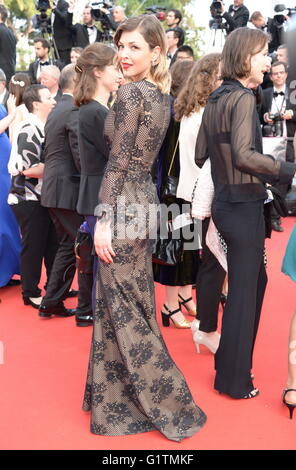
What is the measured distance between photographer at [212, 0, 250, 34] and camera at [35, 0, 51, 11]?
9.64 ft

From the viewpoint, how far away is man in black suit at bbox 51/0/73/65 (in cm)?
1036

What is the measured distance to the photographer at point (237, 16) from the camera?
9.98 metres

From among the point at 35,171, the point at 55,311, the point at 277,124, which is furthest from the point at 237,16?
the point at 55,311

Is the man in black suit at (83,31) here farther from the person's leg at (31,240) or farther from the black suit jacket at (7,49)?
the person's leg at (31,240)

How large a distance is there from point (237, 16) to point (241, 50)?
782 cm

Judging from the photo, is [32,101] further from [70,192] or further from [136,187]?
[136,187]

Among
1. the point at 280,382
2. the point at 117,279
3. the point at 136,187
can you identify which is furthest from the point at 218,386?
the point at 136,187

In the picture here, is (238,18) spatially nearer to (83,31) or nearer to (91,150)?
(83,31)

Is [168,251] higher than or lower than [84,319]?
higher

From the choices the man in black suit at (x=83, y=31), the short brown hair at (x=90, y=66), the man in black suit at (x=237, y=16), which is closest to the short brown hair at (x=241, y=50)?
the short brown hair at (x=90, y=66)

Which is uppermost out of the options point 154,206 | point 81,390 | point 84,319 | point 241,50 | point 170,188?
point 241,50

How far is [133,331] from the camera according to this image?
2.62m

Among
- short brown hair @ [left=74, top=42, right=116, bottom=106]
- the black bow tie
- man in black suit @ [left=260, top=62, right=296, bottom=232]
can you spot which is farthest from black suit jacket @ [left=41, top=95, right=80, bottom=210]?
the black bow tie

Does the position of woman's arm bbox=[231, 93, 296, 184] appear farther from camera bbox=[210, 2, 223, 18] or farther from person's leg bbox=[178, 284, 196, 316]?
camera bbox=[210, 2, 223, 18]
